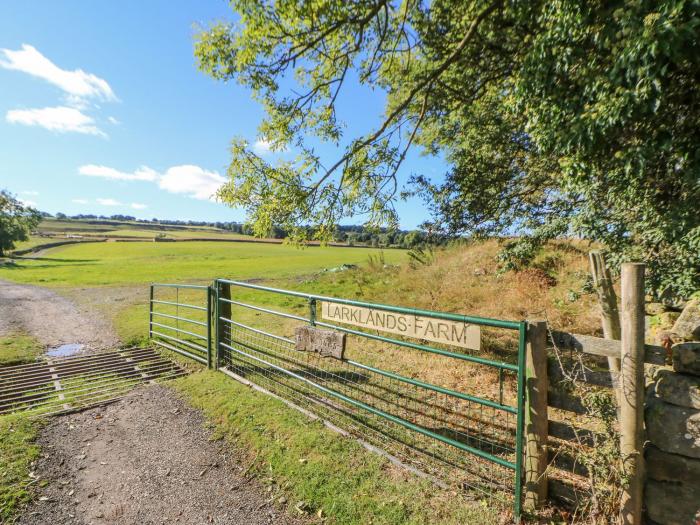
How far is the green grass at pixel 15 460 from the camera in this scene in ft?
11.3

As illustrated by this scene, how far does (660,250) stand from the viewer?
5.57 meters

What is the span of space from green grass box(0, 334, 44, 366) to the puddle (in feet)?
0.74

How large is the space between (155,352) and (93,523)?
5551mm

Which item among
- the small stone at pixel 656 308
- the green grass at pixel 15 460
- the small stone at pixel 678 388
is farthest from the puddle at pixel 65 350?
the small stone at pixel 656 308

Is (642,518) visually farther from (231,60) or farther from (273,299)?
(273,299)

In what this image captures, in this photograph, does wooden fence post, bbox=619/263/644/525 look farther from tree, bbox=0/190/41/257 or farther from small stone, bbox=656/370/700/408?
tree, bbox=0/190/41/257

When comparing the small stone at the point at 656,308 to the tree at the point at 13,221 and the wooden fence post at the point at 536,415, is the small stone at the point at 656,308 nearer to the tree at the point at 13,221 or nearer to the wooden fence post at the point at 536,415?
the wooden fence post at the point at 536,415

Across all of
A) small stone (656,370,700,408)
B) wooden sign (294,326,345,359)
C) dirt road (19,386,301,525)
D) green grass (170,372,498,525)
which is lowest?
dirt road (19,386,301,525)

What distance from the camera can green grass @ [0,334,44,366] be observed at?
24.7 feet

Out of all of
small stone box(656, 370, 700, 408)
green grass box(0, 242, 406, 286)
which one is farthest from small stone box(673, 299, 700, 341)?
green grass box(0, 242, 406, 286)

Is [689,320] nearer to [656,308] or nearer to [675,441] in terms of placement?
[675,441]

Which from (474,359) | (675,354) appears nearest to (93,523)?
(474,359)

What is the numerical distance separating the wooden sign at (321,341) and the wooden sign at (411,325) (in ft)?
0.78

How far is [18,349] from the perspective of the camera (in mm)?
8258
